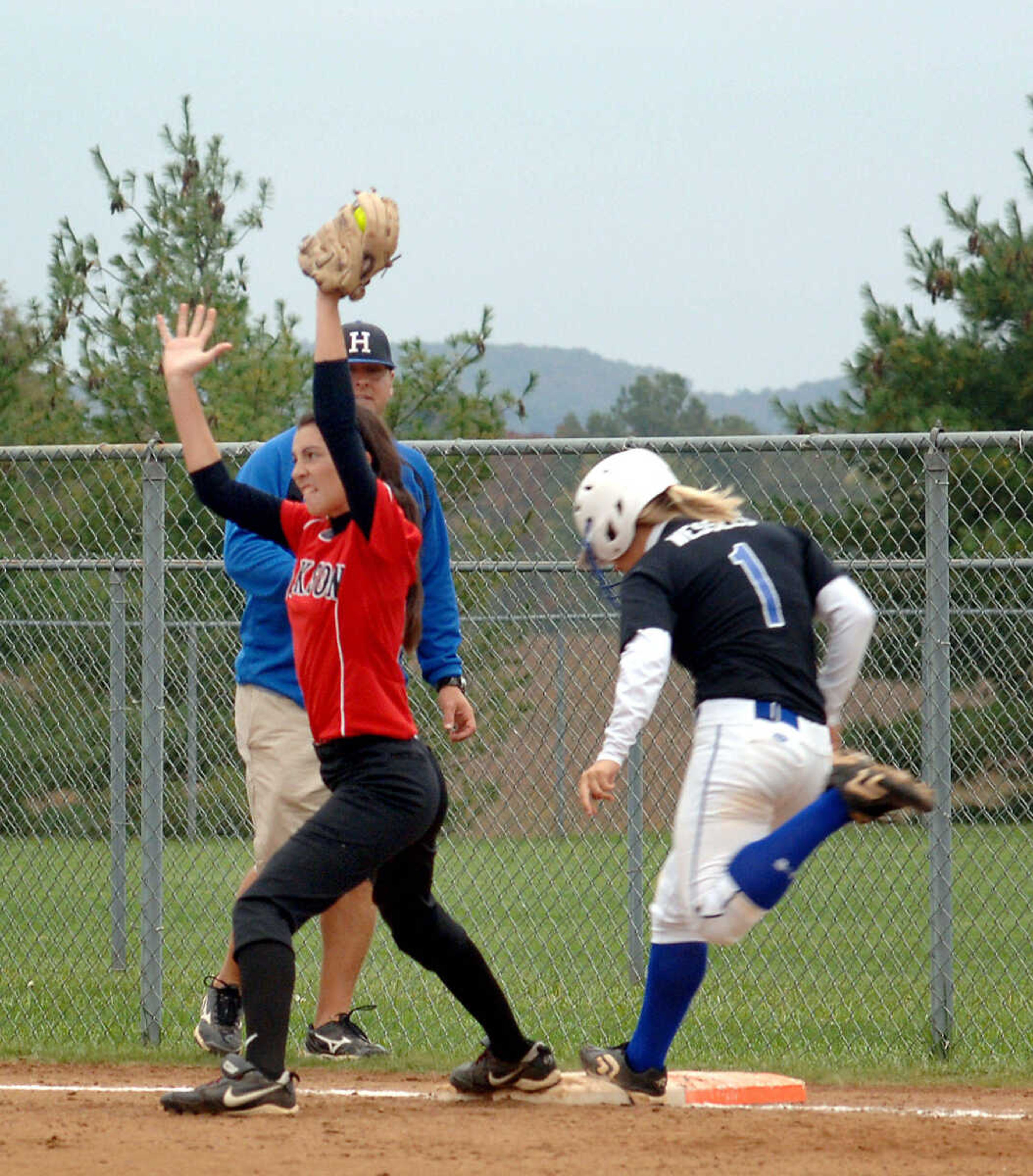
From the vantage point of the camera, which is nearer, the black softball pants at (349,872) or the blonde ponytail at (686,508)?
the black softball pants at (349,872)

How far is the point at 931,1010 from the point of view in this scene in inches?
245

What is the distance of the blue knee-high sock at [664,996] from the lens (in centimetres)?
479

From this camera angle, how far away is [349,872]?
4.55 m

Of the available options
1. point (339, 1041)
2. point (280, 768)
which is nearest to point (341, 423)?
point (280, 768)

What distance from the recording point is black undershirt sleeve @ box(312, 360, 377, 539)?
4.48 metres

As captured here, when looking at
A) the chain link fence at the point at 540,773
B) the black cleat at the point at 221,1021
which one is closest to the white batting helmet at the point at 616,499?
the chain link fence at the point at 540,773

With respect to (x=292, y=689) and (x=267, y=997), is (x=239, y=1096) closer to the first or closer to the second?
(x=267, y=997)

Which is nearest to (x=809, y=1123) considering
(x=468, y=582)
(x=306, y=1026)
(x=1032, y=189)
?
(x=306, y=1026)

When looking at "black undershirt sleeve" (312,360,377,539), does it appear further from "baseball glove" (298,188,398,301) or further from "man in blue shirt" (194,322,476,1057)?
"man in blue shirt" (194,322,476,1057)

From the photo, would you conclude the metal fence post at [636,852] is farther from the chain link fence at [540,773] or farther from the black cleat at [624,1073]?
the black cleat at [624,1073]

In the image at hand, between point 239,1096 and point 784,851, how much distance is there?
1508mm

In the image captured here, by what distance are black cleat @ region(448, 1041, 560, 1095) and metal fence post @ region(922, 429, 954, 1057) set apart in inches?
65.9

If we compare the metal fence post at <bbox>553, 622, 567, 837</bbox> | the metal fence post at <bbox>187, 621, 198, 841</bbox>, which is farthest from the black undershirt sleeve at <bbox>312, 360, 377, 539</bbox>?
the metal fence post at <bbox>187, 621, 198, 841</bbox>

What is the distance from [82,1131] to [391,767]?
1.19 m
